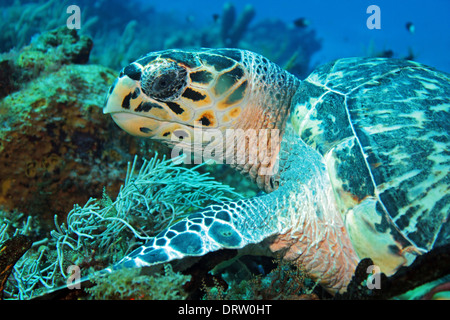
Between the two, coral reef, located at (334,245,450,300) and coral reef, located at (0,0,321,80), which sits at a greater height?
coral reef, located at (0,0,321,80)

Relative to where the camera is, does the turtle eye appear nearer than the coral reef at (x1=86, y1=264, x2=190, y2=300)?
No

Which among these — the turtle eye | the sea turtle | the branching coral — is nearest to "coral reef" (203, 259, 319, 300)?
the sea turtle

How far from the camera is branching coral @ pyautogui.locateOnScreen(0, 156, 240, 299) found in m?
1.44

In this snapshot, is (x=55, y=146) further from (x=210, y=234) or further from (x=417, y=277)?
(x=417, y=277)

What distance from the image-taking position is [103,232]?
1515mm

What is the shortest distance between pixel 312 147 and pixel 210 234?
0.77m

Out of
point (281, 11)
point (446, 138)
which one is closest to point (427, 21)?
point (281, 11)

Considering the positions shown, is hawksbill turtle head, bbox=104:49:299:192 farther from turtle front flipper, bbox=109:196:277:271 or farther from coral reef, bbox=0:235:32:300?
coral reef, bbox=0:235:32:300

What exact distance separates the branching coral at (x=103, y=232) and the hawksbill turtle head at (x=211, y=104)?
0.94 ft

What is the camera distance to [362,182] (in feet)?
4.09

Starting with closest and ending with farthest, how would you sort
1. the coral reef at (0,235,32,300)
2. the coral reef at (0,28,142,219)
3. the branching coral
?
the coral reef at (0,235,32,300)
the branching coral
the coral reef at (0,28,142,219)

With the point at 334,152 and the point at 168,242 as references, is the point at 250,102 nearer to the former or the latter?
the point at 334,152

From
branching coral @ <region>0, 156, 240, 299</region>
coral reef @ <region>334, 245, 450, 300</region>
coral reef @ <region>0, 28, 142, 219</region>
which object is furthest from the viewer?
coral reef @ <region>0, 28, 142, 219</region>

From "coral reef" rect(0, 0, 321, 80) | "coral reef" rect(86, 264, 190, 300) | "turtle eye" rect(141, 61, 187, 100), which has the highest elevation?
"coral reef" rect(0, 0, 321, 80)
